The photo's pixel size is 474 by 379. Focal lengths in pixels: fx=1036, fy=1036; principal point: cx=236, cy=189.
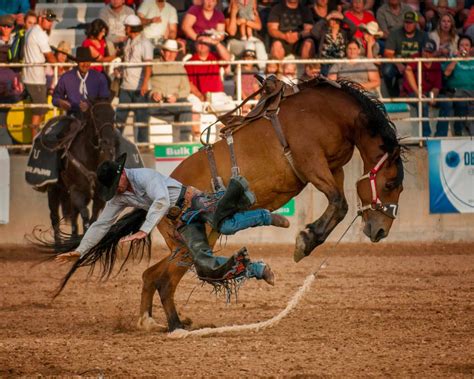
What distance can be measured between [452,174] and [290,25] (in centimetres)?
328

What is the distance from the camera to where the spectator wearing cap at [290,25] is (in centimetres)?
1501

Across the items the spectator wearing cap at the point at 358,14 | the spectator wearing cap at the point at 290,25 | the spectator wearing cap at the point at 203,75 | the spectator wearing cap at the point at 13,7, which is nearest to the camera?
the spectator wearing cap at the point at 203,75

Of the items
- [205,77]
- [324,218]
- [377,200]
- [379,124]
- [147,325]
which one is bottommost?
[147,325]

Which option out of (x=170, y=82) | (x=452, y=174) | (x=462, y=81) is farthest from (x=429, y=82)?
(x=170, y=82)

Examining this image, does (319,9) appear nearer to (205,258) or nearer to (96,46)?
(96,46)

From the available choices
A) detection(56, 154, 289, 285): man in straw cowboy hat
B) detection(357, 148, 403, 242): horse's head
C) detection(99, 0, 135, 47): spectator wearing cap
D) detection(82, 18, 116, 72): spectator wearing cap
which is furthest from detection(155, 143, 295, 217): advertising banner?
detection(56, 154, 289, 285): man in straw cowboy hat

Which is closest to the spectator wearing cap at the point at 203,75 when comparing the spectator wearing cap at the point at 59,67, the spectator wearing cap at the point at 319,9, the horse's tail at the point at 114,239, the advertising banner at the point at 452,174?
the spectator wearing cap at the point at 59,67

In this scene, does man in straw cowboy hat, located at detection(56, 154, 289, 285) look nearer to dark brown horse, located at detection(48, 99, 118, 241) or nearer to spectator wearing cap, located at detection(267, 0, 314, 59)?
A: dark brown horse, located at detection(48, 99, 118, 241)

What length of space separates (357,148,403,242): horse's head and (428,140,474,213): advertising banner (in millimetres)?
5529

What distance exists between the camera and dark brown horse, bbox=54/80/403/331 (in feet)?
27.2

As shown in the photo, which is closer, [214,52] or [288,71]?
[288,71]

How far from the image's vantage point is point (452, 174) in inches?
548

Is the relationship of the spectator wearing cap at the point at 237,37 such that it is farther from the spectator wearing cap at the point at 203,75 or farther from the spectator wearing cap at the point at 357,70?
the spectator wearing cap at the point at 357,70

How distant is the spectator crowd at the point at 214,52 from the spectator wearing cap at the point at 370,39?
0.02 metres
